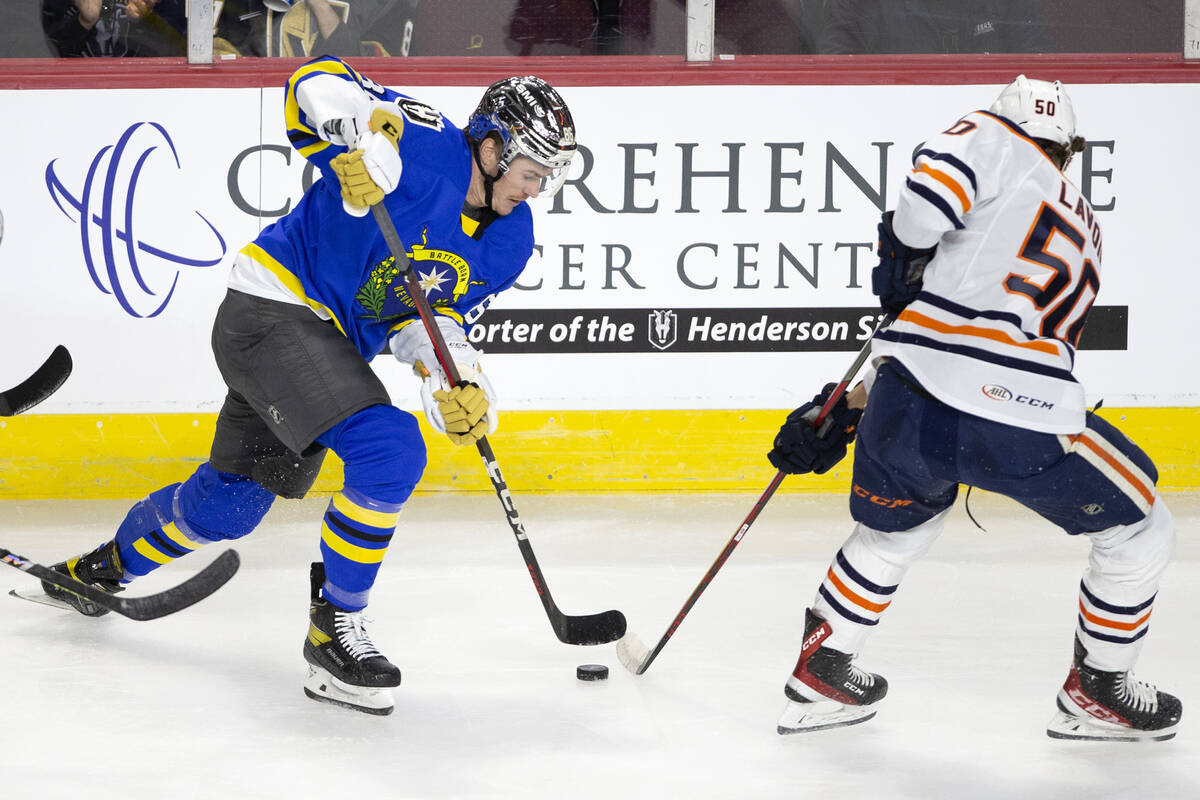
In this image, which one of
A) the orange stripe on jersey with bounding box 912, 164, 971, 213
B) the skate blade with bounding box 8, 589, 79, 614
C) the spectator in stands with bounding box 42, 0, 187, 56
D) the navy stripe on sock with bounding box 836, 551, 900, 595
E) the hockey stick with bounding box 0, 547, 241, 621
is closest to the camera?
the orange stripe on jersey with bounding box 912, 164, 971, 213

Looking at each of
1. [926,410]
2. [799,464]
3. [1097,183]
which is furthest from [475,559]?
[1097,183]

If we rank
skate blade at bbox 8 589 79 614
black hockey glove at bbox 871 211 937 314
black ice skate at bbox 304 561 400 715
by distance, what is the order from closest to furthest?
black hockey glove at bbox 871 211 937 314 → black ice skate at bbox 304 561 400 715 → skate blade at bbox 8 589 79 614

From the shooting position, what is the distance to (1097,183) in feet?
13.3

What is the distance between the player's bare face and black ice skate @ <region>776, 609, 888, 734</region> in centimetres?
92

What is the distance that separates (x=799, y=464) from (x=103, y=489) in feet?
8.46

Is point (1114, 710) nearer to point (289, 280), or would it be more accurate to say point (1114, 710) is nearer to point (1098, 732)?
point (1098, 732)

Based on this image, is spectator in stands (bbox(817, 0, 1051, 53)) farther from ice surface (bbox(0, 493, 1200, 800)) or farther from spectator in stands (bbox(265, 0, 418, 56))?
ice surface (bbox(0, 493, 1200, 800))

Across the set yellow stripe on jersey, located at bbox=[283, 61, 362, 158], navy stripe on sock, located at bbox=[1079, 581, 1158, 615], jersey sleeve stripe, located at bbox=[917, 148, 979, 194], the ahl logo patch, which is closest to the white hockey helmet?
jersey sleeve stripe, located at bbox=[917, 148, 979, 194]

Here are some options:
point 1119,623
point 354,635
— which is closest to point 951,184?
point 1119,623

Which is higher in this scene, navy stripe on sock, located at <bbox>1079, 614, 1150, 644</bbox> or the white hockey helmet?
the white hockey helmet

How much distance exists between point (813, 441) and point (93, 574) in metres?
1.56

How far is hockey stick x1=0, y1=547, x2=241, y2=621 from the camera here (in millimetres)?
2629

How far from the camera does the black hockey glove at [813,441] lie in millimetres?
2211

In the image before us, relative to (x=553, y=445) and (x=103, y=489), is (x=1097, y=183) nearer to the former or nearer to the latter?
(x=553, y=445)
